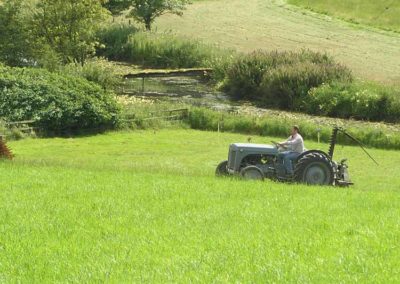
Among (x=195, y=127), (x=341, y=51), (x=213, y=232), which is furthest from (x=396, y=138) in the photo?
(x=341, y=51)

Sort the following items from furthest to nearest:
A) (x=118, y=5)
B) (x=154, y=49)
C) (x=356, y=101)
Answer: (x=118, y=5)
(x=154, y=49)
(x=356, y=101)

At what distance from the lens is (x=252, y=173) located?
1953 cm

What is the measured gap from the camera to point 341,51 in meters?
64.9

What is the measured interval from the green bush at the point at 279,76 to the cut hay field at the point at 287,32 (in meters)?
5.32

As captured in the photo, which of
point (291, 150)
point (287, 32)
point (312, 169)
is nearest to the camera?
point (312, 169)

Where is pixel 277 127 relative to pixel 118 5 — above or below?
below

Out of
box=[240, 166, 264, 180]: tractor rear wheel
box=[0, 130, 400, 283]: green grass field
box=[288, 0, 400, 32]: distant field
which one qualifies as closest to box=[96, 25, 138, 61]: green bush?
box=[288, 0, 400, 32]: distant field

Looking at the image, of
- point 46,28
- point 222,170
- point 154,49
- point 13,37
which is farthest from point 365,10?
point 222,170

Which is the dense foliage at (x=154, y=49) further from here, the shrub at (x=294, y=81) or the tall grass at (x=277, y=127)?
the tall grass at (x=277, y=127)

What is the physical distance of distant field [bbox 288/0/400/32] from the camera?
78125mm

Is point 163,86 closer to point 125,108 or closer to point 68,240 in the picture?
point 125,108

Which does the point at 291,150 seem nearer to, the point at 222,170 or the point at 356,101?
the point at 222,170

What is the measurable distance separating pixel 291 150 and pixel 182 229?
8691 mm

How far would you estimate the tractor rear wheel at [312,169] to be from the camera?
19.1 meters
